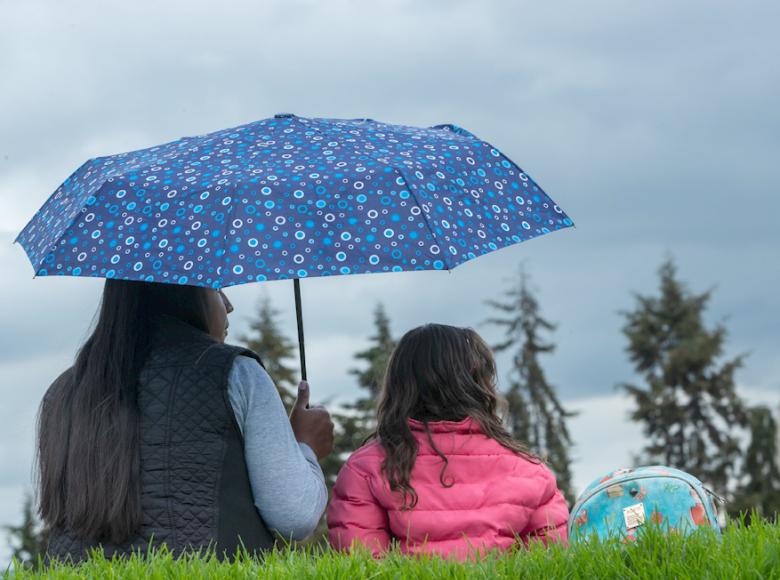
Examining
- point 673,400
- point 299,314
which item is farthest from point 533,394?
point 299,314

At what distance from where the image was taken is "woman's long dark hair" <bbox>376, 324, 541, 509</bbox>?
606 centimetres

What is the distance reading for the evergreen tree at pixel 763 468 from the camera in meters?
47.7

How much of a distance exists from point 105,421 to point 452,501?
171 centimetres

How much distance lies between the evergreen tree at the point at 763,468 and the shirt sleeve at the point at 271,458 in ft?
146

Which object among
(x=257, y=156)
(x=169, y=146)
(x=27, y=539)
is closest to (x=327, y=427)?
(x=257, y=156)

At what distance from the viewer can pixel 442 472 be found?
594 cm

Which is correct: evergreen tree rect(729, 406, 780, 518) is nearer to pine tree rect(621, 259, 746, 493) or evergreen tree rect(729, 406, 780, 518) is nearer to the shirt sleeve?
pine tree rect(621, 259, 746, 493)

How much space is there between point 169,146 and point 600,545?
124 inches

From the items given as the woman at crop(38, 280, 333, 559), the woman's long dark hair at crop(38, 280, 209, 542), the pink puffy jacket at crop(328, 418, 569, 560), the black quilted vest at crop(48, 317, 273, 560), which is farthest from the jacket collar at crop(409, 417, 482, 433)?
the woman's long dark hair at crop(38, 280, 209, 542)

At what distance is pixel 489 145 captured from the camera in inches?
262

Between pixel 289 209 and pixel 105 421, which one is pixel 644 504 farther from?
pixel 105 421

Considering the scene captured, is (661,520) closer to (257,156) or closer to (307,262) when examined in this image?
(307,262)

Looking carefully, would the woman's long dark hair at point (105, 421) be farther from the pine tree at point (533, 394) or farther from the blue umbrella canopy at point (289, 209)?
the pine tree at point (533, 394)

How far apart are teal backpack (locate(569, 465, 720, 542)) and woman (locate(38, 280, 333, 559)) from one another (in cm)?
126
